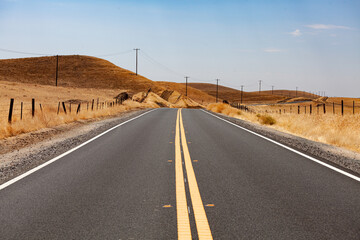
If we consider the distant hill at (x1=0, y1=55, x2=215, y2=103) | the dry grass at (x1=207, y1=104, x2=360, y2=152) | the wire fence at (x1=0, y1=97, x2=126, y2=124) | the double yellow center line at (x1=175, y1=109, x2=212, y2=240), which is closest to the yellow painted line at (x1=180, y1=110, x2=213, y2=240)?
the double yellow center line at (x1=175, y1=109, x2=212, y2=240)

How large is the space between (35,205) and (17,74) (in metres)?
124

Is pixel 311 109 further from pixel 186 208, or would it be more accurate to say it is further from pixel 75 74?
pixel 75 74

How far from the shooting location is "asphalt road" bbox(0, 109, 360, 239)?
3.91 metres

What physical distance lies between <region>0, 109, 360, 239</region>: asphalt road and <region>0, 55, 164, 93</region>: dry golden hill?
93686 millimetres

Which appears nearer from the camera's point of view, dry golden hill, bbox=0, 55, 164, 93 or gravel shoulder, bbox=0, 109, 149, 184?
gravel shoulder, bbox=0, 109, 149, 184

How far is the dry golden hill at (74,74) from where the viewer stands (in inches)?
4299

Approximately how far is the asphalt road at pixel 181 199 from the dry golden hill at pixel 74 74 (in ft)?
307

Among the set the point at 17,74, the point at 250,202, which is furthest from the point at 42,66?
the point at 250,202

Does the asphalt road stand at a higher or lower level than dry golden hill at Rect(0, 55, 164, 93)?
lower

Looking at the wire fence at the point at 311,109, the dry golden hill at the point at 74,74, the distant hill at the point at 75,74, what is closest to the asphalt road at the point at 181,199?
the wire fence at the point at 311,109

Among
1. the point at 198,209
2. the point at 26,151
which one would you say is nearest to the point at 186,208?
the point at 198,209

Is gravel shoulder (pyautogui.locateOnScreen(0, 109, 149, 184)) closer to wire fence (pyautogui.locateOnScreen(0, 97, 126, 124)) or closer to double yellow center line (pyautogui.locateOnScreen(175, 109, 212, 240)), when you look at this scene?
wire fence (pyautogui.locateOnScreen(0, 97, 126, 124))

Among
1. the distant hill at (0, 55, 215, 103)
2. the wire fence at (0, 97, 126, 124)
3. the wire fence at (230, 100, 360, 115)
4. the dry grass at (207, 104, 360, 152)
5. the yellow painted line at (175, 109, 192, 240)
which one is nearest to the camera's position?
the yellow painted line at (175, 109, 192, 240)

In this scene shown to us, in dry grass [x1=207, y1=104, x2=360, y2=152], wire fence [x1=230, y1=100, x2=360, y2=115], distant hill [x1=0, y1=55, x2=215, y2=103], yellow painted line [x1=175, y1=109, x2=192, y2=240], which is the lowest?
yellow painted line [x1=175, y1=109, x2=192, y2=240]
